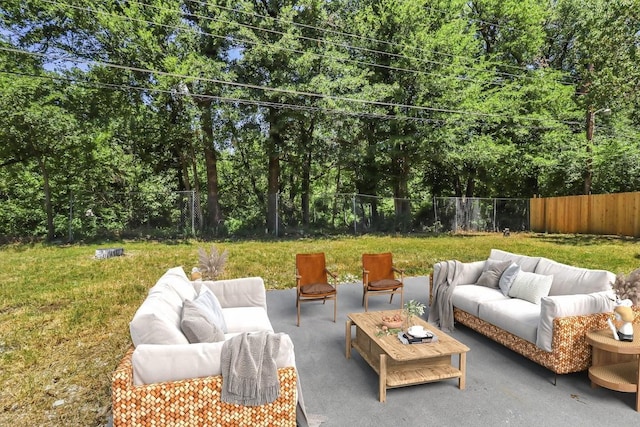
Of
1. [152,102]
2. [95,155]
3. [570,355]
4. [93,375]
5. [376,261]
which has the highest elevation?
[152,102]

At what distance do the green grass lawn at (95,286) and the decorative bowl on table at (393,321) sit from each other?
224 cm

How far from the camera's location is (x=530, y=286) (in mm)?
3824

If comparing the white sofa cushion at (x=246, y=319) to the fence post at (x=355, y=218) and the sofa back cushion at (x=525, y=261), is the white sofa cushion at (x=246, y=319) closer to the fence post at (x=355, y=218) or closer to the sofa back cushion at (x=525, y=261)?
the sofa back cushion at (x=525, y=261)

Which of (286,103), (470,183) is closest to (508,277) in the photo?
(286,103)

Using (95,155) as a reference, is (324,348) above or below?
below

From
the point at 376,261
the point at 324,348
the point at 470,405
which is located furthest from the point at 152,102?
the point at 470,405

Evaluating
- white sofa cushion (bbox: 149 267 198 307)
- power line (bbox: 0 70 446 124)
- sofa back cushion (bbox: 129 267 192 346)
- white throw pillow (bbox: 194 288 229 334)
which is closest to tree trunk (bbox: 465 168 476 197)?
power line (bbox: 0 70 446 124)

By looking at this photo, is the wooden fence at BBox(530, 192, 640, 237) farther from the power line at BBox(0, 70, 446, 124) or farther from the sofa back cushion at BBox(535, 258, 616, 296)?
the sofa back cushion at BBox(535, 258, 616, 296)

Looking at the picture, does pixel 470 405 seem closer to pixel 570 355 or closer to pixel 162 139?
pixel 570 355

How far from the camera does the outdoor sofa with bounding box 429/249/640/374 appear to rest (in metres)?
2.87

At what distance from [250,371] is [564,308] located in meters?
2.45

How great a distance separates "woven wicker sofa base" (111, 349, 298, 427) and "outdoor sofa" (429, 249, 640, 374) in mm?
2128

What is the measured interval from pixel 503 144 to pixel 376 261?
13.3 meters

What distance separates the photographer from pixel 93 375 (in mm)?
3168
